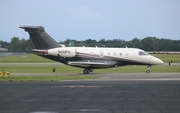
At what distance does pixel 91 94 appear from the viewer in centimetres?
1938

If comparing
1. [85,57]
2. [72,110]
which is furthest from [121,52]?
[72,110]

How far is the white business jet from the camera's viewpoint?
4025cm

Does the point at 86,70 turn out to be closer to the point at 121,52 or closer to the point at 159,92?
the point at 121,52

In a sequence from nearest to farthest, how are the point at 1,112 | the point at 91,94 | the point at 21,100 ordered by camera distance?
the point at 1,112
the point at 21,100
the point at 91,94

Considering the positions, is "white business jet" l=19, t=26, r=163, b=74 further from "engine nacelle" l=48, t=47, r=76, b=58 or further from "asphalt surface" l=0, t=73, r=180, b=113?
"asphalt surface" l=0, t=73, r=180, b=113

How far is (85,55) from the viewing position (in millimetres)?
41000

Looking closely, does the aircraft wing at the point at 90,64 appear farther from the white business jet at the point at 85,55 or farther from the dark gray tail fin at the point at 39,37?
the dark gray tail fin at the point at 39,37

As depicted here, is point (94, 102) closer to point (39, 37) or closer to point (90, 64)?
point (90, 64)

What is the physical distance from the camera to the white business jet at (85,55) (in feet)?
132

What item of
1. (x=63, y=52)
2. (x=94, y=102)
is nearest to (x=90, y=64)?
(x=63, y=52)

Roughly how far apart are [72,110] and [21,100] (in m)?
4.12

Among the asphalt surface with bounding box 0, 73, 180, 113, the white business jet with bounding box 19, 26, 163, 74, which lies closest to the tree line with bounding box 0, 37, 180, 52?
the white business jet with bounding box 19, 26, 163, 74

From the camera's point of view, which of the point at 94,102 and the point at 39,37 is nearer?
the point at 94,102

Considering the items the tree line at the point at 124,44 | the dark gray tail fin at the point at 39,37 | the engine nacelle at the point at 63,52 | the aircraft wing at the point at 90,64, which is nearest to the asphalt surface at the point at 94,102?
the aircraft wing at the point at 90,64
